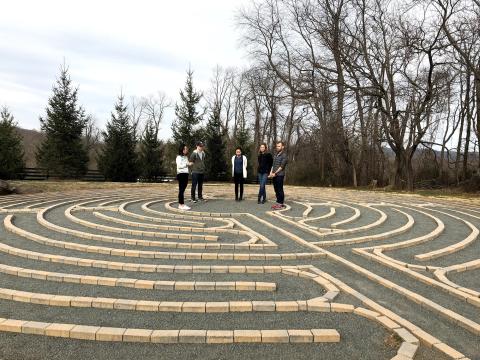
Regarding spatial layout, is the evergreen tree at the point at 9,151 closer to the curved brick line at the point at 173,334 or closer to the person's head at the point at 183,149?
the person's head at the point at 183,149

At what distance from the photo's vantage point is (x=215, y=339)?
2992mm

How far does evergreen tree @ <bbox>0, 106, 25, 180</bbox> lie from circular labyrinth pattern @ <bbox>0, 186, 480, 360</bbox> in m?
16.9

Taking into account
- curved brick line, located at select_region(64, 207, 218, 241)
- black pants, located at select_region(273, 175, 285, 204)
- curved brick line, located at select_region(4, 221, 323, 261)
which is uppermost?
black pants, located at select_region(273, 175, 285, 204)

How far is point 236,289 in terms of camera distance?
4176mm

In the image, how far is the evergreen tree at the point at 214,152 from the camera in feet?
94.4

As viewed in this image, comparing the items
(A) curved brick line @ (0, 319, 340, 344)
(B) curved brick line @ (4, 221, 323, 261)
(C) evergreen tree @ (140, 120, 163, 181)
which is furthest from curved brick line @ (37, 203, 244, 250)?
(C) evergreen tree @ (140, 120, 163, 181)

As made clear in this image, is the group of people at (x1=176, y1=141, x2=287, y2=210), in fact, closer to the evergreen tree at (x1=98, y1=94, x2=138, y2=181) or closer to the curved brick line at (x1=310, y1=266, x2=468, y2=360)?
the curved brick line at (x1=310, y1=266, x2=468, y2=360)

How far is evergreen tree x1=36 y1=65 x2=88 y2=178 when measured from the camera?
78.3 feet

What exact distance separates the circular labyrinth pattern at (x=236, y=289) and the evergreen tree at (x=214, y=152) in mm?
20896

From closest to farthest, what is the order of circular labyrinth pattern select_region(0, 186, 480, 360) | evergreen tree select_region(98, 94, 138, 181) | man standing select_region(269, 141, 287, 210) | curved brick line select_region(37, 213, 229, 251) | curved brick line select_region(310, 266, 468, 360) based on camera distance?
1. curved brick line select_region(310, 266, 468, 360)
2. circular labyrinth pattern select_region(0, 186, 480, 360)
3. curved brick line select_region(37, 213, 229, 251)
4. man standing select_region(269, 141, 287, 210)
5. evergreen tree select_region(98, 94, 138, 181)

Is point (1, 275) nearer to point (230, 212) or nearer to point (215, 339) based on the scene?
point (215, 339)

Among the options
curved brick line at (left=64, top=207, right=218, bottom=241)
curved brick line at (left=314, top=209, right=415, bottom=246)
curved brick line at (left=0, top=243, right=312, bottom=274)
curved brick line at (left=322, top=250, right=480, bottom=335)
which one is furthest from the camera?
curved brick line at (left=64, top=207, right=218, bottom=241)

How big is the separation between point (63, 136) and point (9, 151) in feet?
11.9

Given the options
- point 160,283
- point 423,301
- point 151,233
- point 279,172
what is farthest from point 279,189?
point 423,301
